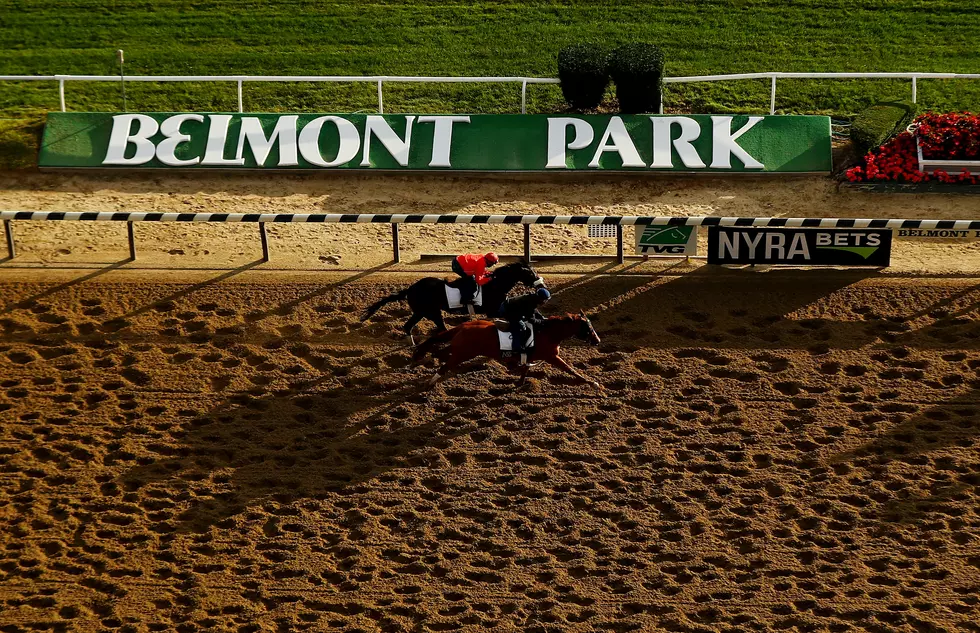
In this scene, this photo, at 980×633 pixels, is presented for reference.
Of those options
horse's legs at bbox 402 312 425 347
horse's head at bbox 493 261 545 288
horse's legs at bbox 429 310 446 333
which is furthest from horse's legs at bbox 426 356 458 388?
horse's head at bbox 493 261 545 288

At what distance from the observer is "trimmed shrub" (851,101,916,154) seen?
17797mm

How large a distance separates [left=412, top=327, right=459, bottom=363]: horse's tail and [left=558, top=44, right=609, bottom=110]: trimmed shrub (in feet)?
21.6

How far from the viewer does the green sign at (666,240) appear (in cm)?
1516

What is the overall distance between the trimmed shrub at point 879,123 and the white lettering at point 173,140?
1005cm

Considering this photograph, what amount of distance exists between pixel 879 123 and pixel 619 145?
3.96m

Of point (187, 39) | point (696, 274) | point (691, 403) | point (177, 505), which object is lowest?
point (177, 505)

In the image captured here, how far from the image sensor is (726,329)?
47.2 ft

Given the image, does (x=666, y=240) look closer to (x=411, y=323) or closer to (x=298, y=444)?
(x=411, y=323)

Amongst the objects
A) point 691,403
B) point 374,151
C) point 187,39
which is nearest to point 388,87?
point 374,151

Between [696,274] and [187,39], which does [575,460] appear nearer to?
[696,274]

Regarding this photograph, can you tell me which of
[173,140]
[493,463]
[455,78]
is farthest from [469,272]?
[173,140]

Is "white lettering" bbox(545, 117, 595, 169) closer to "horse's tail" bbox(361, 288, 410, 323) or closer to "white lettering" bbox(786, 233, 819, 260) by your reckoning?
"white lettering" bbox(786, 233, 819, 260)

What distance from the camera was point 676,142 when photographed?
1811 cm

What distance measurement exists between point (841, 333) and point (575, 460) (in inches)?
154
